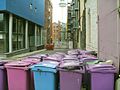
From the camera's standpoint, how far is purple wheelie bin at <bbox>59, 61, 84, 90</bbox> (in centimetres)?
770

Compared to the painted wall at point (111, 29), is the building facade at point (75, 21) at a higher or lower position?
higher

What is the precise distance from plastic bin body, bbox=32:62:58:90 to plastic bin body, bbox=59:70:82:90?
19 centimetres

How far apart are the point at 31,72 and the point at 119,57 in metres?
2.33

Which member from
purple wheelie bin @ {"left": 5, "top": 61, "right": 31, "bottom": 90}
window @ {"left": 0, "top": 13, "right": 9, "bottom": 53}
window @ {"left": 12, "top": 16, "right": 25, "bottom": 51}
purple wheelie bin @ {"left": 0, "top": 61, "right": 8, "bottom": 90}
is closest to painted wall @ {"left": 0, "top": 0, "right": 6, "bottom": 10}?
window @ {"left": 0, "top": 13, "right": 9, "bottom": 53}

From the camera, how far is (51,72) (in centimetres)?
779

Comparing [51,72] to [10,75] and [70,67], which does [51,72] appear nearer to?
[70,67]

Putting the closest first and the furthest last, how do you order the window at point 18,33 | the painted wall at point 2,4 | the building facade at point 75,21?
the painted wall at point 2,4 → the window at point 18,33 → the building facade at point 75,21

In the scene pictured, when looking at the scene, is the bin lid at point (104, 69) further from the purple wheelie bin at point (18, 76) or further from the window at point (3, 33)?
the window at point (3, 33)

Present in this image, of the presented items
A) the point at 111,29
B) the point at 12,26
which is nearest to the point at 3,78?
the point at 111,29

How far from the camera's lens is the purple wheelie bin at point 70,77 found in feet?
25.3

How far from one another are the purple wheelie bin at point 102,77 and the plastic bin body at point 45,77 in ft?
2.99

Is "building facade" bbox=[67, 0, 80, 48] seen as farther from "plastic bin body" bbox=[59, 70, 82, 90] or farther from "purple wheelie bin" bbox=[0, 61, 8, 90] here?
Result: "plastic bin body" bbox=[59, 70, 82, 90]

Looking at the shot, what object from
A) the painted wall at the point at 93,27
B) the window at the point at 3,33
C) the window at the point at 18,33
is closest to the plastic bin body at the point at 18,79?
the painted wall at the point at 93,27

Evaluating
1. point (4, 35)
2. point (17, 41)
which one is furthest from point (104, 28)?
point (17, 41)
